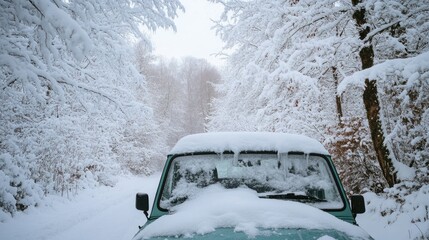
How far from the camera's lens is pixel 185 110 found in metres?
42.8

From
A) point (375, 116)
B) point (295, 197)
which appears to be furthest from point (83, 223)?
point (375, 116)

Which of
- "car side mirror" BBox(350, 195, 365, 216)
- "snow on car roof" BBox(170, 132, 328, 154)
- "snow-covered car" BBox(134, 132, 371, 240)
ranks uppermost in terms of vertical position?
"snow on car roof" BBox(170, 132, 328, 154)

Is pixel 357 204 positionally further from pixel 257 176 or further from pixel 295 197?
pixel 257 176

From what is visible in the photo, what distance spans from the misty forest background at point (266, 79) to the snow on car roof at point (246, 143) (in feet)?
5.07

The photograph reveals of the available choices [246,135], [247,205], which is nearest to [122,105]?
[246,135]

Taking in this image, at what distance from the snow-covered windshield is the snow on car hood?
0.39 meters

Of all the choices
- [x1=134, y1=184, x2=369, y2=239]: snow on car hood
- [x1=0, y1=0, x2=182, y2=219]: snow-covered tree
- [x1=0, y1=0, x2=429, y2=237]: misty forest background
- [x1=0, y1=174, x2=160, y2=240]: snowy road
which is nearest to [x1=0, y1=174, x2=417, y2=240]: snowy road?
[x1=0, y1=174, x2=160, y2=240]: snowy road

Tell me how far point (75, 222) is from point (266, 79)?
5.81 metres

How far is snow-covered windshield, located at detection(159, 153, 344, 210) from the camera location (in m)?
2.83

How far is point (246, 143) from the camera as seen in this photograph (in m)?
3.02

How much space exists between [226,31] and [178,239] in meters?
9.13

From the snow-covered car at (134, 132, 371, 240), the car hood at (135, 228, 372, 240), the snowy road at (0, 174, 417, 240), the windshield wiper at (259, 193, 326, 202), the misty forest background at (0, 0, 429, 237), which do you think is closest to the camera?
the car hood at (135, 228, 372, 240)

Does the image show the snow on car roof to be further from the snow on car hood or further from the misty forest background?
the misty forest background

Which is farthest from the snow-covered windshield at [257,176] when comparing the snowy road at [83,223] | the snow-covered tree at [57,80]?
Result: the snowy road at [83,223]
